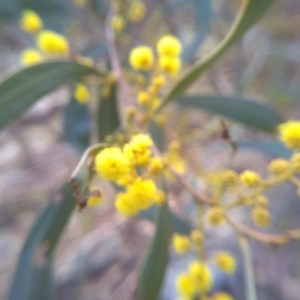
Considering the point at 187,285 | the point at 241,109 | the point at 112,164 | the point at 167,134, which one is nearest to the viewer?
the point at 112,164

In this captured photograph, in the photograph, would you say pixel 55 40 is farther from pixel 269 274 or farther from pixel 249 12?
pixel 269 274

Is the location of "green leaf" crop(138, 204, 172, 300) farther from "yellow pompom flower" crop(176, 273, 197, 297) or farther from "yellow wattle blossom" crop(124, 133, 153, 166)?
"yellow wattle blossom" crop(124, 133, 153, 166)

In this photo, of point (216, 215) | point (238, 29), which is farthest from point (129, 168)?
point (238, 29)

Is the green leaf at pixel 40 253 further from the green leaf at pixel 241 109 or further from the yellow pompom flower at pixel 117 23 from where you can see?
the yellow pompom flower at pixel 117 23

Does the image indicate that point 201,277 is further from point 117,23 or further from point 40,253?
point 117,23

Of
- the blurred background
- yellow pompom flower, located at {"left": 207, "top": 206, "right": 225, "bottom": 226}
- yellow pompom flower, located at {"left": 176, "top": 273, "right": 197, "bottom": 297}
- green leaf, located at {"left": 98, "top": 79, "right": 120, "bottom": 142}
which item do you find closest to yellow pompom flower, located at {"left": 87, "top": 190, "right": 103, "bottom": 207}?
yellow pompom flower, located at {"left": 207, "top": 206, "right": 225, "bottom": 226}

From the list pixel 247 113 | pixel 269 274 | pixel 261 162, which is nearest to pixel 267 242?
pixel 247 113

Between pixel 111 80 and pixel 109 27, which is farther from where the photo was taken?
pixel 109 27
